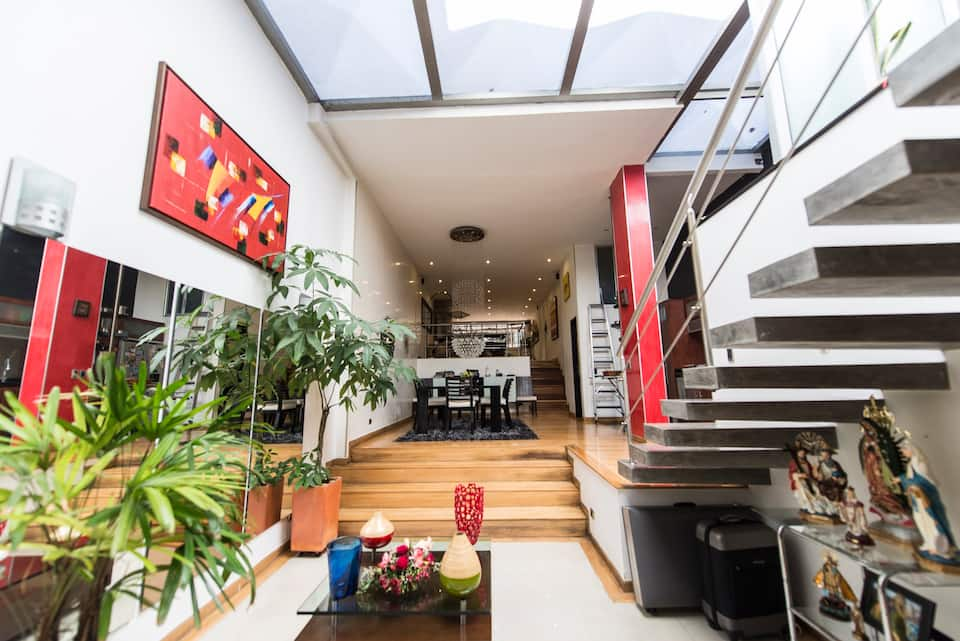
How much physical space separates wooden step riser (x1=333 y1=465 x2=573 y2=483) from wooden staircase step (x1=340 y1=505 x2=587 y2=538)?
45cm

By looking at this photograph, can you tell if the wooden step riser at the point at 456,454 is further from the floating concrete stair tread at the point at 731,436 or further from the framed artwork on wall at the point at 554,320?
the framed artwork on wall at the point at 554,320

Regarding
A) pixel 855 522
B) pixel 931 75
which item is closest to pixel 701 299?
pixel 855 522

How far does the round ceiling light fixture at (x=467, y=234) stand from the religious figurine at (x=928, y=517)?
5.91 m

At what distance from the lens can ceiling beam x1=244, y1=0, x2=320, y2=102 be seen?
2883mm

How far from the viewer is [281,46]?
10.4 ft

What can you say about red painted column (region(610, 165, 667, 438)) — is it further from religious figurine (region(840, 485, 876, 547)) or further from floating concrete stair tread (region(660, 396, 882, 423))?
religious figurine (region(840, 485, 876, 547))

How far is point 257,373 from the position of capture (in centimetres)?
283

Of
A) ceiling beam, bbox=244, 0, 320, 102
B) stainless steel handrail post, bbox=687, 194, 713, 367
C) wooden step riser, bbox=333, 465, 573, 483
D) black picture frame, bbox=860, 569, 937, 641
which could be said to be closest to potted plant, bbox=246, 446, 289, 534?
wooden step riser, bbox=333, 465, 573, 483

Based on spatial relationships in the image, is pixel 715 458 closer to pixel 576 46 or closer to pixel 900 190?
pixel 900 190

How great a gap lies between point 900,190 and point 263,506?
369 centimetres

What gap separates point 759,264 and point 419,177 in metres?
3.81

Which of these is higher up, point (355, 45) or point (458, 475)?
point (355, 45)

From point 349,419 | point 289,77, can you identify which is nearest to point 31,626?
point 349,419

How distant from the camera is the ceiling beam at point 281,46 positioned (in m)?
2.88
